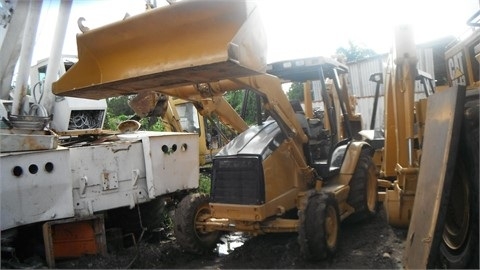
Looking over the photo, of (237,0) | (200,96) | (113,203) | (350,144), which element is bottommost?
(113,203)

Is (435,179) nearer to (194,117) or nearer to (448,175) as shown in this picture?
(448,175)

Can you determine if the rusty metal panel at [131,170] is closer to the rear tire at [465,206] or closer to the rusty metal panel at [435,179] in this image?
the rusty metal panel at [435,179]

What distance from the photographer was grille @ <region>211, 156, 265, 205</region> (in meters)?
4.50

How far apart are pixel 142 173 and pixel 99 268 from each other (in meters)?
1.35

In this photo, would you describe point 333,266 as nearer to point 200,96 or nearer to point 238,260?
point 238,260

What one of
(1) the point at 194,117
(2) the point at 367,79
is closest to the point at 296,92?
(2) the point at 367,79

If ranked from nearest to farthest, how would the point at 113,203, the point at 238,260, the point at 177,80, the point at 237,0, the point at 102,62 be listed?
the point at 237,0 → the point at 177,80 → the point at 102,62 → the point at 238,260 → the point at 113,203

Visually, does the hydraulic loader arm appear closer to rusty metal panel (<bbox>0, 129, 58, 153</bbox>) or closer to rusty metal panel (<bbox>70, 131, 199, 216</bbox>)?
rusty metal panel (<bbox>0, 129, 58, 153</bbox>)

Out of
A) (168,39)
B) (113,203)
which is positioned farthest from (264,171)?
(113,203)

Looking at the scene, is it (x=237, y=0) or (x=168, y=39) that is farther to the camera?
(x=168, y=39)

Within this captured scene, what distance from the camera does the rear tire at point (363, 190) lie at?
541 centimetres

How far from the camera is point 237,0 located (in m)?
3.43

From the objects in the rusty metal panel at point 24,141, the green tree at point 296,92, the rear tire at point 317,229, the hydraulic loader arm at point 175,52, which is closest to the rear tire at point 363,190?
the rear tire at point 317,229

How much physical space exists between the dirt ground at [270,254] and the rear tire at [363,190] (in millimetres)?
136
